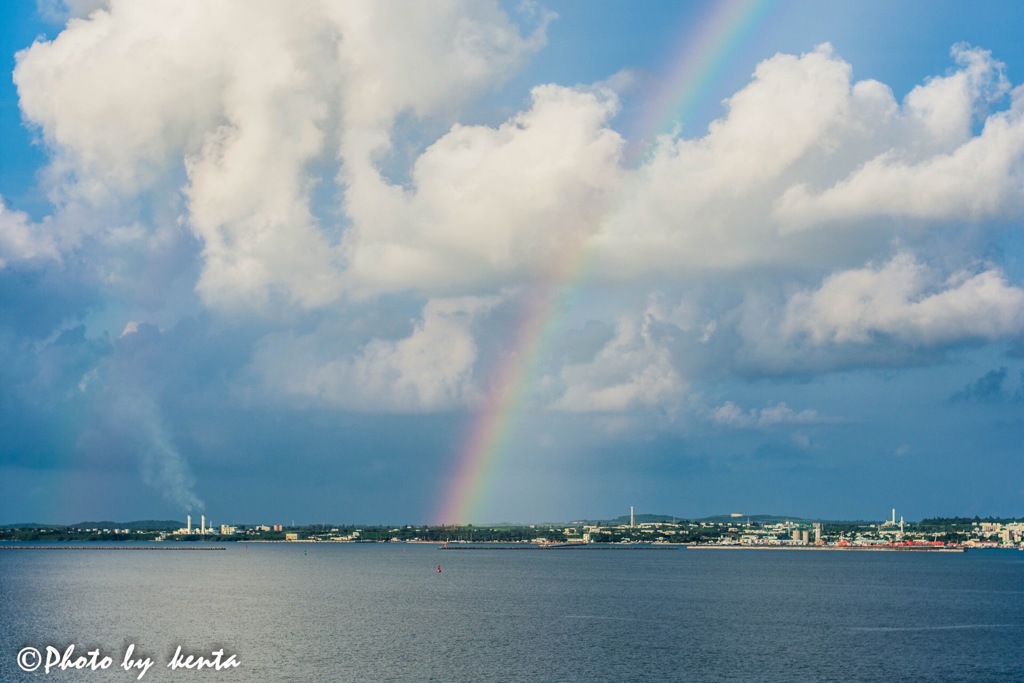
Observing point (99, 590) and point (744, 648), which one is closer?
point (744, 648)

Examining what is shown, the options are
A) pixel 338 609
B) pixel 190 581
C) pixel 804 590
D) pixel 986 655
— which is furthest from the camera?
pixel 190 581

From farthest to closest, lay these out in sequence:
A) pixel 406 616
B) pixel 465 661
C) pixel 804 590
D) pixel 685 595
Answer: pixel 804 590 → pixel 685 595 → pixel 406 616 → pixel 465 661

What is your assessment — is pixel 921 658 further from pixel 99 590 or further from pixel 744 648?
pixel 99 590

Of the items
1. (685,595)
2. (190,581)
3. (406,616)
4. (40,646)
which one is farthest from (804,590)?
(40,646)

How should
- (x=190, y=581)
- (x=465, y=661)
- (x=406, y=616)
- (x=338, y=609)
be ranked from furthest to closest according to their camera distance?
(x=190, y=581) < (x=338, y=609) < (x=406, y=616) < (x=465, y=661)

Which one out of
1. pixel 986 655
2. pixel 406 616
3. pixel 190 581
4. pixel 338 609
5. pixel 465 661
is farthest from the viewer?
pixel 190 581

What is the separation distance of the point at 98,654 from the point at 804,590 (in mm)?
120023

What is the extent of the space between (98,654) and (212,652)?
9270 millimetres

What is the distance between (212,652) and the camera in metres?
88.6

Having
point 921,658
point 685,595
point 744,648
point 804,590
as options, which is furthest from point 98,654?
point 804,590

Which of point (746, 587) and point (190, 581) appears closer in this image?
point (746, 587)

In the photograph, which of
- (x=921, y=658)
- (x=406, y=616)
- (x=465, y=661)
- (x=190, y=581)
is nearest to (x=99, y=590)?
(x=190, y=581)

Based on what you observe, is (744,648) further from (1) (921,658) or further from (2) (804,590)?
(2) (804,590)

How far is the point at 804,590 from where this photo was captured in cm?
17025
